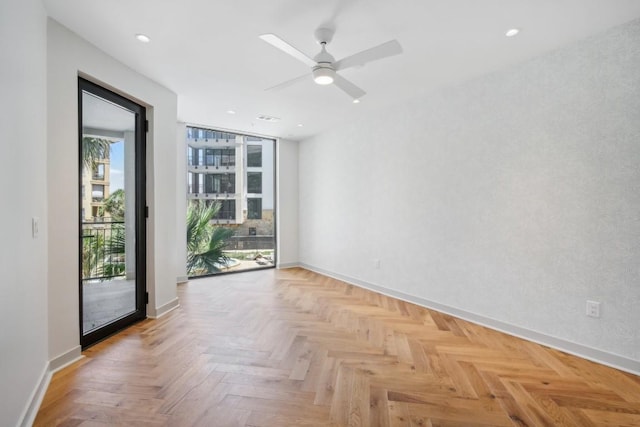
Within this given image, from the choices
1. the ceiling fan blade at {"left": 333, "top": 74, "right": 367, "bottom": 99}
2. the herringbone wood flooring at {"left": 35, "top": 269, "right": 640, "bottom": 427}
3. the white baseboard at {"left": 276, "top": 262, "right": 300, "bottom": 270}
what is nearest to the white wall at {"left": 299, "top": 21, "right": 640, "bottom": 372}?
the herringbone wood flooring at {"left": 35, "top": 269, "right": 640, "bottom": 427}

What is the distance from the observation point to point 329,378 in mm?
2111

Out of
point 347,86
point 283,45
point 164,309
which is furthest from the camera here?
point 164,309

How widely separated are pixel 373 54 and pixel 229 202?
12.9 feet

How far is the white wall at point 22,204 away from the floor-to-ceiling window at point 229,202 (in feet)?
9.67

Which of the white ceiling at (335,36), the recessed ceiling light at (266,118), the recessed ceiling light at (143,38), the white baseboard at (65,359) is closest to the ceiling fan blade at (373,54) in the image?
the white ceiling at (335,36)

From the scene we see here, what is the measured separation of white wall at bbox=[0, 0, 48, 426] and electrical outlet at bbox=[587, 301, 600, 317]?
11.9 ft

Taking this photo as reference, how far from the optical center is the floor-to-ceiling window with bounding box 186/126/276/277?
5047 mm

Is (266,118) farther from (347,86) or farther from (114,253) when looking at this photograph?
(114,253)

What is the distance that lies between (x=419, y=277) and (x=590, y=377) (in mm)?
1750

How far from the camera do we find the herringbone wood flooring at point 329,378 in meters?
1.74

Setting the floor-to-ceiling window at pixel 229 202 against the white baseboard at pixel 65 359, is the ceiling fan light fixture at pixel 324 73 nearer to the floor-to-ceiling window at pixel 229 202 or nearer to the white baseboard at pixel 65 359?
the white baseboard at pixel 65 359

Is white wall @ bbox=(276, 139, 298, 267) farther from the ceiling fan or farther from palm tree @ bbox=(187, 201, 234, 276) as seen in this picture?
the ceiling fan

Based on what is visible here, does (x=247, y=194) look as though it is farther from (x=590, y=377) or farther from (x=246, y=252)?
(x=590, y=377)

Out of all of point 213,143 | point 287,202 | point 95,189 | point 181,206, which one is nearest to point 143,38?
point 95,189
